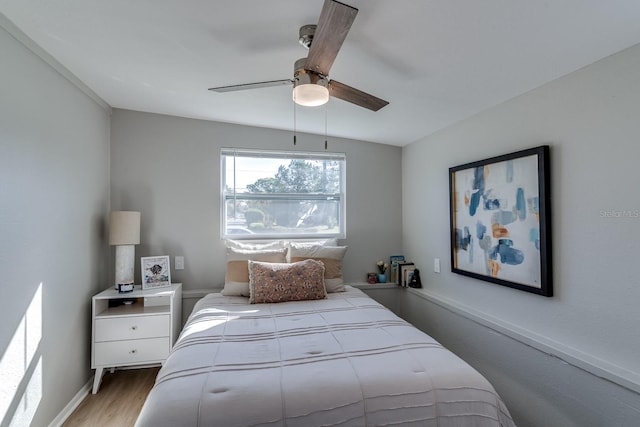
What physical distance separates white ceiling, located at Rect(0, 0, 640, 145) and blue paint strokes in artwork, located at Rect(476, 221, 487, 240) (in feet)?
2.78

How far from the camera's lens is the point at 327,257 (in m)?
2.85

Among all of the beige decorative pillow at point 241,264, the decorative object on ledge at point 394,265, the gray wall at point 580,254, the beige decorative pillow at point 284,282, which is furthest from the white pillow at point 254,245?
the gray wall at point 580,254

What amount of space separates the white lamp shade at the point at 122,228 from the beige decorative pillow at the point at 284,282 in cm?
103

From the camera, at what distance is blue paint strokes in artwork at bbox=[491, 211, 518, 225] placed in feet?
6.64

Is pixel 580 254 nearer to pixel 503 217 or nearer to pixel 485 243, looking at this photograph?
pixel 503 217

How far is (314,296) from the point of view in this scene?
8.16ft

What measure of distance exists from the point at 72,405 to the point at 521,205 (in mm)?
3333

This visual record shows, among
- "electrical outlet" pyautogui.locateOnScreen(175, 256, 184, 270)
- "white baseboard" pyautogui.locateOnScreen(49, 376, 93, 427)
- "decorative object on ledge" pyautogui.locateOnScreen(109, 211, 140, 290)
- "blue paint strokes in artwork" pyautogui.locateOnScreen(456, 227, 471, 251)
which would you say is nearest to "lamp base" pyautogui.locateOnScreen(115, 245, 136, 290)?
"decorative object on ledge" pyautogui.locateOnScreen(109, 211, 140, 290)

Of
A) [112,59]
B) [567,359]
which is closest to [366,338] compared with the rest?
[567,359]

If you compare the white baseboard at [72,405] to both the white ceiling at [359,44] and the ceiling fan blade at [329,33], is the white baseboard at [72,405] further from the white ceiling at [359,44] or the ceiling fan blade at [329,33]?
the ceiling fan blade at [329,33]

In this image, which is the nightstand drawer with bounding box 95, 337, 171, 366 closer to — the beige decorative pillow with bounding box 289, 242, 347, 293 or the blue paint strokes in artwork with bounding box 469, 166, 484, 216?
the beige decorative pillow with bounding box 289, 242, 347, 293

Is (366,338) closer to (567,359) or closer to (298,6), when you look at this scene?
(567,359)

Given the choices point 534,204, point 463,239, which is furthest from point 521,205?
point 463,239

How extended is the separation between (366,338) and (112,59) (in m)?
2.26
